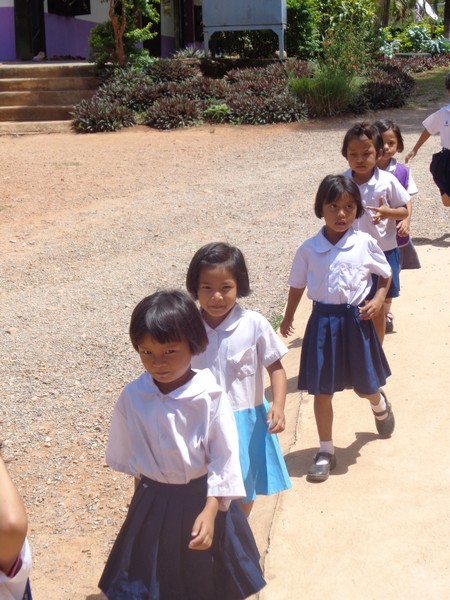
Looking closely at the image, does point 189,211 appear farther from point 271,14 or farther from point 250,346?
point 271,14

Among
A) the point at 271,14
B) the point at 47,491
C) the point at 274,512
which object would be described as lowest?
the point at 47,491

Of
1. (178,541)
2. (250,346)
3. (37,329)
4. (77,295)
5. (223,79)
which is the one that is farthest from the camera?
(223,79)

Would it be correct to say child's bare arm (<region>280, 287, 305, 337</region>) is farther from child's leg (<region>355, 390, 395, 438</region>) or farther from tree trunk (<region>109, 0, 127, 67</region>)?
tree trunk (<region>109, 0, 127, 67</region>)

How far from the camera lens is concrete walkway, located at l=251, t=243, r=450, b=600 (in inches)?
132

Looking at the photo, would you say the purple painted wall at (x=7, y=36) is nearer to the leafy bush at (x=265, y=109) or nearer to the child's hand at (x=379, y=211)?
Answer: the leafy bush at (x=265, y=109)

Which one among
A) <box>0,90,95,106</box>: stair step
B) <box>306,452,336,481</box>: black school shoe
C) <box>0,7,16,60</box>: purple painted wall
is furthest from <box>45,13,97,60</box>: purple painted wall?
<box>306,452,336,481</box>: black school shoe

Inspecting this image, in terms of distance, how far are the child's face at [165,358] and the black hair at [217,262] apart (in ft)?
2.02

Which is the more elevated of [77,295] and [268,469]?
[268,469]

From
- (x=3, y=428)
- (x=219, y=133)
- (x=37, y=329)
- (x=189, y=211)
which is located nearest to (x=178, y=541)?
(x=3, y=428)

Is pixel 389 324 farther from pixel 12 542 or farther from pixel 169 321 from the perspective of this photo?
pixel 12 542

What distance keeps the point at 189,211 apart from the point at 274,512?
262 inches

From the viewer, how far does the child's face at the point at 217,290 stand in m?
3.26

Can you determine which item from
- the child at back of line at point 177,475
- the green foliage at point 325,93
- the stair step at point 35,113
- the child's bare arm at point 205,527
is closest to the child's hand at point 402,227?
the child at back of line at point 177,475

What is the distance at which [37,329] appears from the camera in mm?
7066
